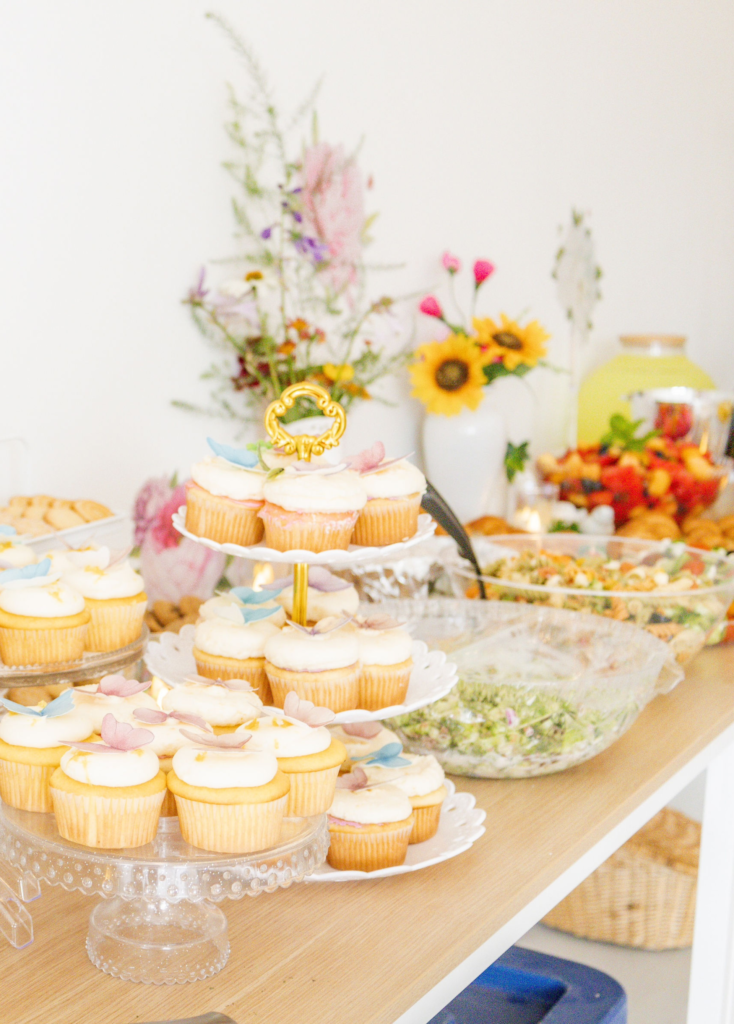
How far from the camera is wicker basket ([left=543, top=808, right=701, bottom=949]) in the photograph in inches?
72.5

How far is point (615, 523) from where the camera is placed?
7.18 ft

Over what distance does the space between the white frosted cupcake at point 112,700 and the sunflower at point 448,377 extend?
126cm

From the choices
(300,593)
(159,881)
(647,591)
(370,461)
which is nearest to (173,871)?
(159,881)

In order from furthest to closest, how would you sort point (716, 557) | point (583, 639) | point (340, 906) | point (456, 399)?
point (456, 399) < point (716, 557) < point (583, 639) < point (340, 906)

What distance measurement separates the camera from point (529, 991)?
1.25 metres

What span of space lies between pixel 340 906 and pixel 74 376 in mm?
890

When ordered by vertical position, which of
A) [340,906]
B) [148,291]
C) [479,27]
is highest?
[479,27]

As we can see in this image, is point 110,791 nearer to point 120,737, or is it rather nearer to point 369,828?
point 120,737

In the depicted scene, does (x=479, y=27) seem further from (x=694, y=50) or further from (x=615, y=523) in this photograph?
(x=694, y=50)

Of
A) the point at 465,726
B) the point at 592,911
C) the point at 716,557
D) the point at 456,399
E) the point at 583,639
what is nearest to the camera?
the point at 465,726

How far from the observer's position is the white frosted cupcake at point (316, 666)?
0.92 meters

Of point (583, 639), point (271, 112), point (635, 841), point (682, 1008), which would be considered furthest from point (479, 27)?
point (682, 1008)

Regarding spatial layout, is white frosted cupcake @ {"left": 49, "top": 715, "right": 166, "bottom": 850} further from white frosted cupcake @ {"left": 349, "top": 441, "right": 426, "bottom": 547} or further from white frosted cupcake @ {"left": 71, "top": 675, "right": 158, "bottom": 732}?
white frosted cupcake @ {"left": 349, "top": 441, "right": 426, "bottom": 547}

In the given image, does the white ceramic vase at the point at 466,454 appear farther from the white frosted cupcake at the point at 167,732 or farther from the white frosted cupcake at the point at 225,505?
the white frosted cupcake at the point at 167,732
